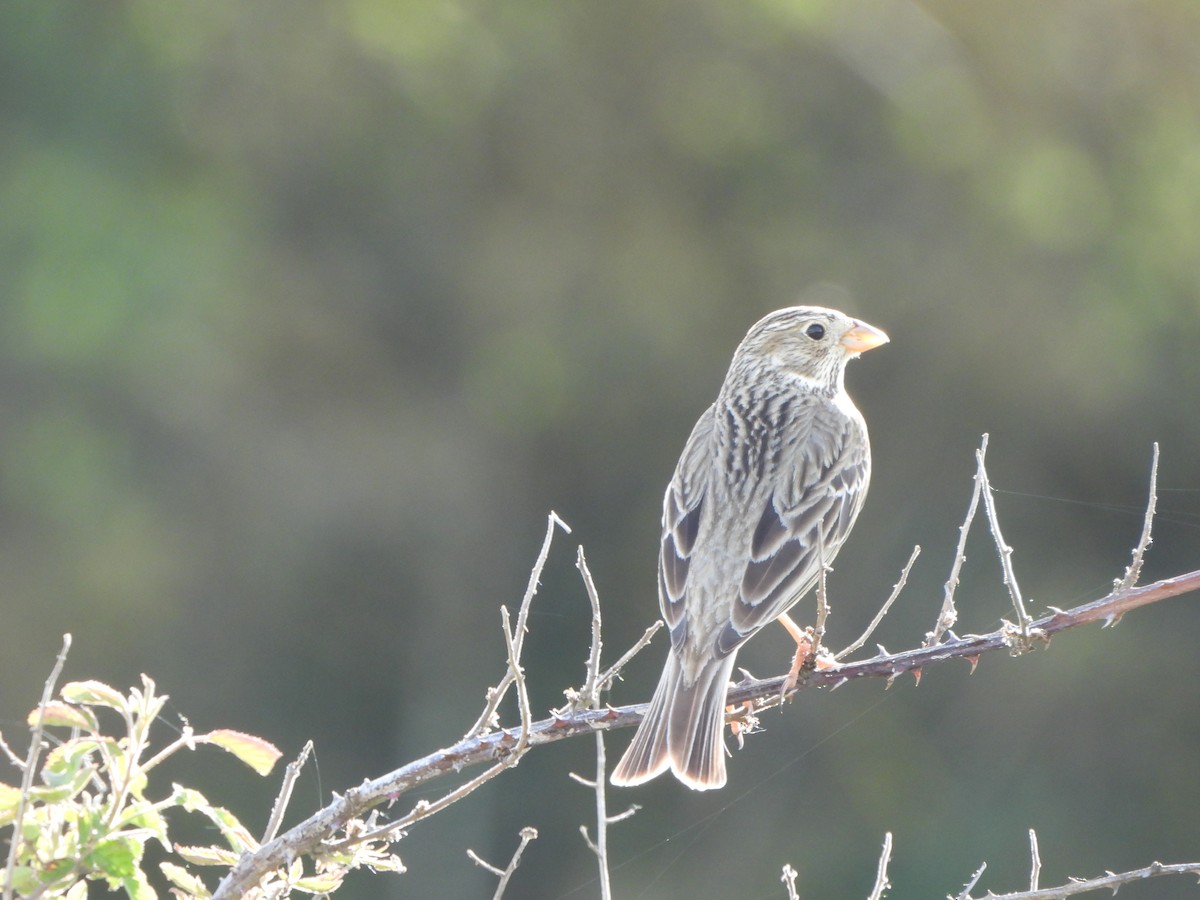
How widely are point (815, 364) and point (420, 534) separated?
6.08 meters

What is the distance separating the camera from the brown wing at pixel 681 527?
12.5ft

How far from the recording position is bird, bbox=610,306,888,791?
349cm

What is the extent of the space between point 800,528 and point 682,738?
0.76 metres

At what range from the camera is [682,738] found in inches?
136

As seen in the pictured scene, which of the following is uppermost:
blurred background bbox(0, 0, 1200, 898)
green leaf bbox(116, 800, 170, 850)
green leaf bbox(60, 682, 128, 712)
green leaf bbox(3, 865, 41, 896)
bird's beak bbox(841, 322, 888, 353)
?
blurred background bbox(0, 0, 1200, 898)

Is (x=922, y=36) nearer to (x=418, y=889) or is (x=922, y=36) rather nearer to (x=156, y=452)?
(x=156, y=452)

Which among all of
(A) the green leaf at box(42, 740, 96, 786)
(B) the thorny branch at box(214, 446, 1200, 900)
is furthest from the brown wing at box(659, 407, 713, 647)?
(A) the green leaf at box(42, 740, 96, 786)

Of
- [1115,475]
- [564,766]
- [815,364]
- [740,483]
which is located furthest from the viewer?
[564,766]

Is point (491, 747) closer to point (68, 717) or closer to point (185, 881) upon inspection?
point (185, 881)

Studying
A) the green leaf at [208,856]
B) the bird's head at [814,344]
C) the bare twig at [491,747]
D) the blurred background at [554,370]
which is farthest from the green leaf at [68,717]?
the blurred background at [554,370]

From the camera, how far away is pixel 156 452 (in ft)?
34.2

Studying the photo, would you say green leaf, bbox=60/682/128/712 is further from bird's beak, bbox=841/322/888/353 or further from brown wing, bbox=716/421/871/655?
bird's beak, bbox=841/322/888/353

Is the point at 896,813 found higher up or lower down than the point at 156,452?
lower down

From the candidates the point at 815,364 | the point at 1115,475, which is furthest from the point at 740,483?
the point at 1115,475
